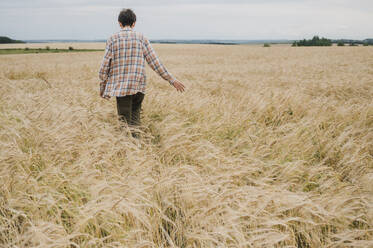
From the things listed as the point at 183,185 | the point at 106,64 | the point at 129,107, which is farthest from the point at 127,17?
the point at 183,185

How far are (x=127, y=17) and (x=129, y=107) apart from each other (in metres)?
1.21

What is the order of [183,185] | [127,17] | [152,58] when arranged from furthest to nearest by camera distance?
[152,58] → [127,17] → [183,185]

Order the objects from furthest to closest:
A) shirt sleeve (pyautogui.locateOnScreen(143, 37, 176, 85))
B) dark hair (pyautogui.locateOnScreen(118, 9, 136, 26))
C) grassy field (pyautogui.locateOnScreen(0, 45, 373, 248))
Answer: shirt sleeve (pyautogui.locateOnScreen(143, 37, 176, 85))
dark hair (pyautogui.locateOnScreen(118, 9, 136, 26))
grassy field (pyautogui.locateOnScreen(0, 45, 373, 248))

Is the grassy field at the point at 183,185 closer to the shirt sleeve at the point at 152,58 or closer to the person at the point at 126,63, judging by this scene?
the person at the point at 126,63

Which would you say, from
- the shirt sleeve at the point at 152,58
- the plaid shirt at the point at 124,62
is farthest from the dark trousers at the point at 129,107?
the shirt sleeve at the point at 152,58

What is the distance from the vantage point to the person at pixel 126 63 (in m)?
3.42

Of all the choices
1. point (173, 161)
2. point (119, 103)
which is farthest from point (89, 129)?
point (173, 161)

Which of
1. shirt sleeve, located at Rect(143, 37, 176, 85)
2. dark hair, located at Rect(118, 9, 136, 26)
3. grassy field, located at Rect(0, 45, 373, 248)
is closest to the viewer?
grassy field, located at Rect(0, 45, 373, 248)

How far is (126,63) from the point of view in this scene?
11.4 ft

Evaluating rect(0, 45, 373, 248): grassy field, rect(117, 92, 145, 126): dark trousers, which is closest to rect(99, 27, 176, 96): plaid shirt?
rect(117, 92, 145, 126): dark trousers

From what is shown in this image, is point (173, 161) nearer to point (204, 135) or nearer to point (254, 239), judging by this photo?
point (204, 135)

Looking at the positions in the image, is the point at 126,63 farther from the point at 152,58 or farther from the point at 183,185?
the point at 183,185

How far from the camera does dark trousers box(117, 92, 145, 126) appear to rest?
359cm

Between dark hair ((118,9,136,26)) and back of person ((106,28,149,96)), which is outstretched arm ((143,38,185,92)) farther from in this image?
dark hair ((118,9,136,26))
